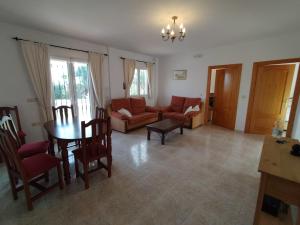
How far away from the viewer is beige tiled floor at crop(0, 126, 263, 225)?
156 cm

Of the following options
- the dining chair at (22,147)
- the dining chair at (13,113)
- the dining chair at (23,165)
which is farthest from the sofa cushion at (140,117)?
the dining chair at (23,165)

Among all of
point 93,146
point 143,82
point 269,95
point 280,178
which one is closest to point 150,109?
point 143,82

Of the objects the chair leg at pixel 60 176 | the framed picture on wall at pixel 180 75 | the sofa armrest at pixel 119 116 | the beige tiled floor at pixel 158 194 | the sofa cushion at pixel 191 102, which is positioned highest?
the framed picture on wall at pixel 180 75

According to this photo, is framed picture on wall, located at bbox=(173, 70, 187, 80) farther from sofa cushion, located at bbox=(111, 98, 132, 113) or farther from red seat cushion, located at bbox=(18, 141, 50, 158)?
red seat cushion, located at bbox=(18, 141, 50, 158)

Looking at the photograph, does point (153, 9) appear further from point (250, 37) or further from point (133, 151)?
point (250, 37)

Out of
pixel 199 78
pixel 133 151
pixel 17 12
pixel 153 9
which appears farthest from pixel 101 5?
pixel 199 78

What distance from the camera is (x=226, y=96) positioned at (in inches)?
186

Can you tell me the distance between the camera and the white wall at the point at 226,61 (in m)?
3.52

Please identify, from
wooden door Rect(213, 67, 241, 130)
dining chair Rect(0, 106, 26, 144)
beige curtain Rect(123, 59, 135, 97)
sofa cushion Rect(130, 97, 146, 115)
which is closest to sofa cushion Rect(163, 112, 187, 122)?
sofa cushion Rect(130, 97, 146, 115)

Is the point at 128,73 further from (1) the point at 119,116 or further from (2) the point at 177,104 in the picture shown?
(2) the point at 177,104

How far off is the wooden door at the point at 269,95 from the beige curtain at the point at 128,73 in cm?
380

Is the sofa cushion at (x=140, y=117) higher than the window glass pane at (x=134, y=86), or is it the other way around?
the window glass pane at (x=134, y=86)

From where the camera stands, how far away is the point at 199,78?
5.18 meters

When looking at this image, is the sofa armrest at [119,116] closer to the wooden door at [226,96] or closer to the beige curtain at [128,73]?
the beige curtain at [128,73]
